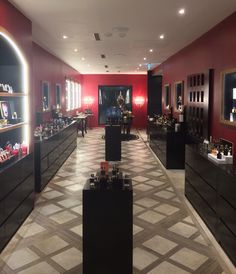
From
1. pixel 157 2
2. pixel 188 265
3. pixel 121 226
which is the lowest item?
pixel 188 265

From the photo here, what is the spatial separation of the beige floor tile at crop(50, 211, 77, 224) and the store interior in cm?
2

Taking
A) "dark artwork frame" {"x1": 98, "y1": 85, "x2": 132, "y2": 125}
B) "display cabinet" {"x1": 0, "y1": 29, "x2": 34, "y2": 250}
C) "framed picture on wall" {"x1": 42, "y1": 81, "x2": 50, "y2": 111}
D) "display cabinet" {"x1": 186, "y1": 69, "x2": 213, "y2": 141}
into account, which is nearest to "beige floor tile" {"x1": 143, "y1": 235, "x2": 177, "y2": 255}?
"display cabinet" {"x1": 0, "y1": 29, "x2": 34, "y2": 250}

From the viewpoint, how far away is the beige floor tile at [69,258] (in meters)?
3.37

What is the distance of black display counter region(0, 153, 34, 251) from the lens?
12.1 feet

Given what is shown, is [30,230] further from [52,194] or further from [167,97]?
[167,97]

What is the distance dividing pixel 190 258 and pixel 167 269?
0.37m

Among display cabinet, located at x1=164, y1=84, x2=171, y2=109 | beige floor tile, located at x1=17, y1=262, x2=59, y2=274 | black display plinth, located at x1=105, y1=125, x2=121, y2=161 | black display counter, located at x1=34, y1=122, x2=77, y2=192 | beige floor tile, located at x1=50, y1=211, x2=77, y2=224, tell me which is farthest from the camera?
display cabinet, located at x1=164, y1=84, x2=171, y2=109

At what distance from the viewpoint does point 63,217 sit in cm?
470

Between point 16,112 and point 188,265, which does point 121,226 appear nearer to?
point 188,265

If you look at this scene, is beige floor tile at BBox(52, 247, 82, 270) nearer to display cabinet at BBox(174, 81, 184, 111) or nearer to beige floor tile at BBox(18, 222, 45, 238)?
beige floor tile at BBox(18, 222, 45, 238)

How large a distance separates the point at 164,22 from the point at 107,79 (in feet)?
40.9

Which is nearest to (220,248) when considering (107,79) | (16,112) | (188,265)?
(188,265)

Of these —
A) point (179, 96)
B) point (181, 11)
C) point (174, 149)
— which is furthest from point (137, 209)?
point (179, 96)

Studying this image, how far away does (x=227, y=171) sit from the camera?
369 centimetres
